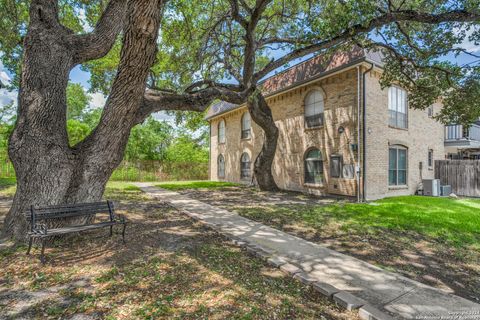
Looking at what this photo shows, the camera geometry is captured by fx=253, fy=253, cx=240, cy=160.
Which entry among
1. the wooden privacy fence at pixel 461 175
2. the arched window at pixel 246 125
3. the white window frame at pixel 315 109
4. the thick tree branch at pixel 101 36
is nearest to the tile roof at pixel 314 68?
the white window frame at pixel 315 109

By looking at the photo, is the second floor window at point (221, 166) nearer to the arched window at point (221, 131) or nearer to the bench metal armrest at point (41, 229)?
the arched window at point (221, 131)

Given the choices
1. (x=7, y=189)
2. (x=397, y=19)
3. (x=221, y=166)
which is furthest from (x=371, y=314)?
(x=221, y=166)

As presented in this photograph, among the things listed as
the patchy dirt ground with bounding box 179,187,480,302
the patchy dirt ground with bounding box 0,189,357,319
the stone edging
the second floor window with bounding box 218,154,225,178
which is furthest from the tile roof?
the patchy dirt ground with bounding box 0,189,357,319

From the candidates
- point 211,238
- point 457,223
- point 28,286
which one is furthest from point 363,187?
point 28,286

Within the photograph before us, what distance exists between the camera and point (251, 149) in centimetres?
1781

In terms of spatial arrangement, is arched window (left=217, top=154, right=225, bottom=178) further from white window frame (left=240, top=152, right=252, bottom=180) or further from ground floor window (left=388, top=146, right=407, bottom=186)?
ground floor window (left=388, top=146, right=407, bottom=186)

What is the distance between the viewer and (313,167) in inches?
519

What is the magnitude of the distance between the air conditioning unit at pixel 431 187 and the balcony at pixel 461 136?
3.84 metres

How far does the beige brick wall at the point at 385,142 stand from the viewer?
36.0 ft

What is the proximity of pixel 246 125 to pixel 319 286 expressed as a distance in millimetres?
15902

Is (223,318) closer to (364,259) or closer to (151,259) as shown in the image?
(151,259)

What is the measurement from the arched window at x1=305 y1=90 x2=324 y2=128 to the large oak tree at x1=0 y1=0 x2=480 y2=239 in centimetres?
319

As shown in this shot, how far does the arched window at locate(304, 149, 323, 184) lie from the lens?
41.9 feet

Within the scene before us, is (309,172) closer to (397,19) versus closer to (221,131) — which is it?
(397,19)
